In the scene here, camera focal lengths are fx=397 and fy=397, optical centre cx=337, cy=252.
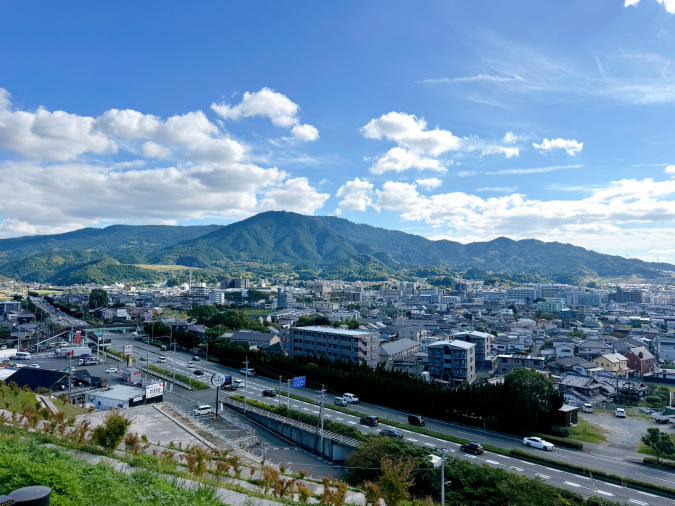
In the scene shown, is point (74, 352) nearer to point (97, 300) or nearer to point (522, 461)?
point (522, 461)

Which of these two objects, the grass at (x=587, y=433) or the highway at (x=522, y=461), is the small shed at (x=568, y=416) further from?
the highway at (x=522, y=461)

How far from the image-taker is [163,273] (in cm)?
17625

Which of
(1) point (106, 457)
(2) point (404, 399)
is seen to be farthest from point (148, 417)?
(2) point (404, 399)

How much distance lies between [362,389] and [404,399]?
11.1 ft

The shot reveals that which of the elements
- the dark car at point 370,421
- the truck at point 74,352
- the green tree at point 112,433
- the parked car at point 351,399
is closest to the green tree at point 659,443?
the dark car at point 370,421

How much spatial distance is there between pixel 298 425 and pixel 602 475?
1425 cm

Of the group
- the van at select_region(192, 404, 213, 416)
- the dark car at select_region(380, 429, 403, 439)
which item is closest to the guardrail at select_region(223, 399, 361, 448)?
the dark car at select_region(380, 429, 403, 439)

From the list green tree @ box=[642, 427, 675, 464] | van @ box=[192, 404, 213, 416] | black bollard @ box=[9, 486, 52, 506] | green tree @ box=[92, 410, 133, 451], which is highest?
black bollard @ box=[9, 486, 52, 506]

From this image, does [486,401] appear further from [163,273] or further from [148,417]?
[163,273]

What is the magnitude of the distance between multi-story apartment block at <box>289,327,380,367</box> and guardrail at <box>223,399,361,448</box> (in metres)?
11.9

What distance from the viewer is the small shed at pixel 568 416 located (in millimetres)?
23656

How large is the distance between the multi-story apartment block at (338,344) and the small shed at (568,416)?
1665 centimetres

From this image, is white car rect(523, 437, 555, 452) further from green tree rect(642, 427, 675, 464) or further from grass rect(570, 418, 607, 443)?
green tree rect(642, 427, 675, 464)

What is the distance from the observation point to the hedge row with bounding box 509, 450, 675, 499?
15752 mm
